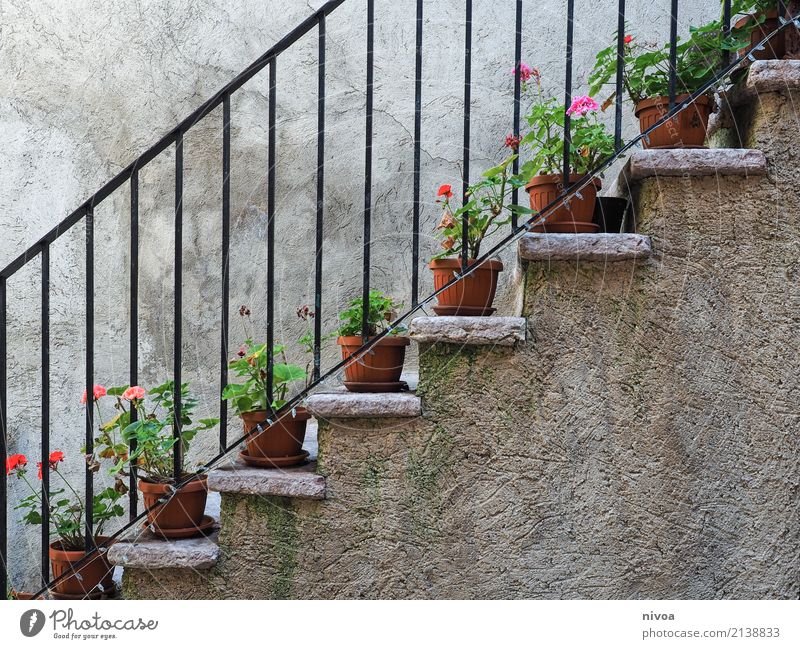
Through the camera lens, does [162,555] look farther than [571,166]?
No

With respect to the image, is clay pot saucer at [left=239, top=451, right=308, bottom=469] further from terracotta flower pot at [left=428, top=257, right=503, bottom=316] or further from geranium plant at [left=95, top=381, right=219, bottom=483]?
terracotta flower pot at [left=428, top=257, right=503, bottom=316]

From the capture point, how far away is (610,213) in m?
1.80

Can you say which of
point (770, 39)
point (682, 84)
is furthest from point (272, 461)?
point (770, 39)

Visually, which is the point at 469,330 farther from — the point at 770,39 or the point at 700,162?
the point at 770,39

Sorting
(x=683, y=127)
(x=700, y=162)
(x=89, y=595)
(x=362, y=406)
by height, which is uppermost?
(x=683, y=127)

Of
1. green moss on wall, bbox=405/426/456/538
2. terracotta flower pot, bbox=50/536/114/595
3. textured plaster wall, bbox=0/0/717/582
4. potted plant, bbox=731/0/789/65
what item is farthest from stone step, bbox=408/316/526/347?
textured plaster wall, bbox=0/0/717/582

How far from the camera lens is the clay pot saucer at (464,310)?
5.59ft

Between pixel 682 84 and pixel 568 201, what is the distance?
1.58 feet

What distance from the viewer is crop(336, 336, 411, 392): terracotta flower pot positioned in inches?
67.3

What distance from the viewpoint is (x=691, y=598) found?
1.64m

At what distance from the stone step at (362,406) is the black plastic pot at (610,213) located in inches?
27.7

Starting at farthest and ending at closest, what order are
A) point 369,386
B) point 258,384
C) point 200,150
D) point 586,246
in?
point 200,150 < point 258,384 < point 369,386 < point 586,246

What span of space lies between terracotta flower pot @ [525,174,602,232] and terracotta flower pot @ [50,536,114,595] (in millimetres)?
1522
